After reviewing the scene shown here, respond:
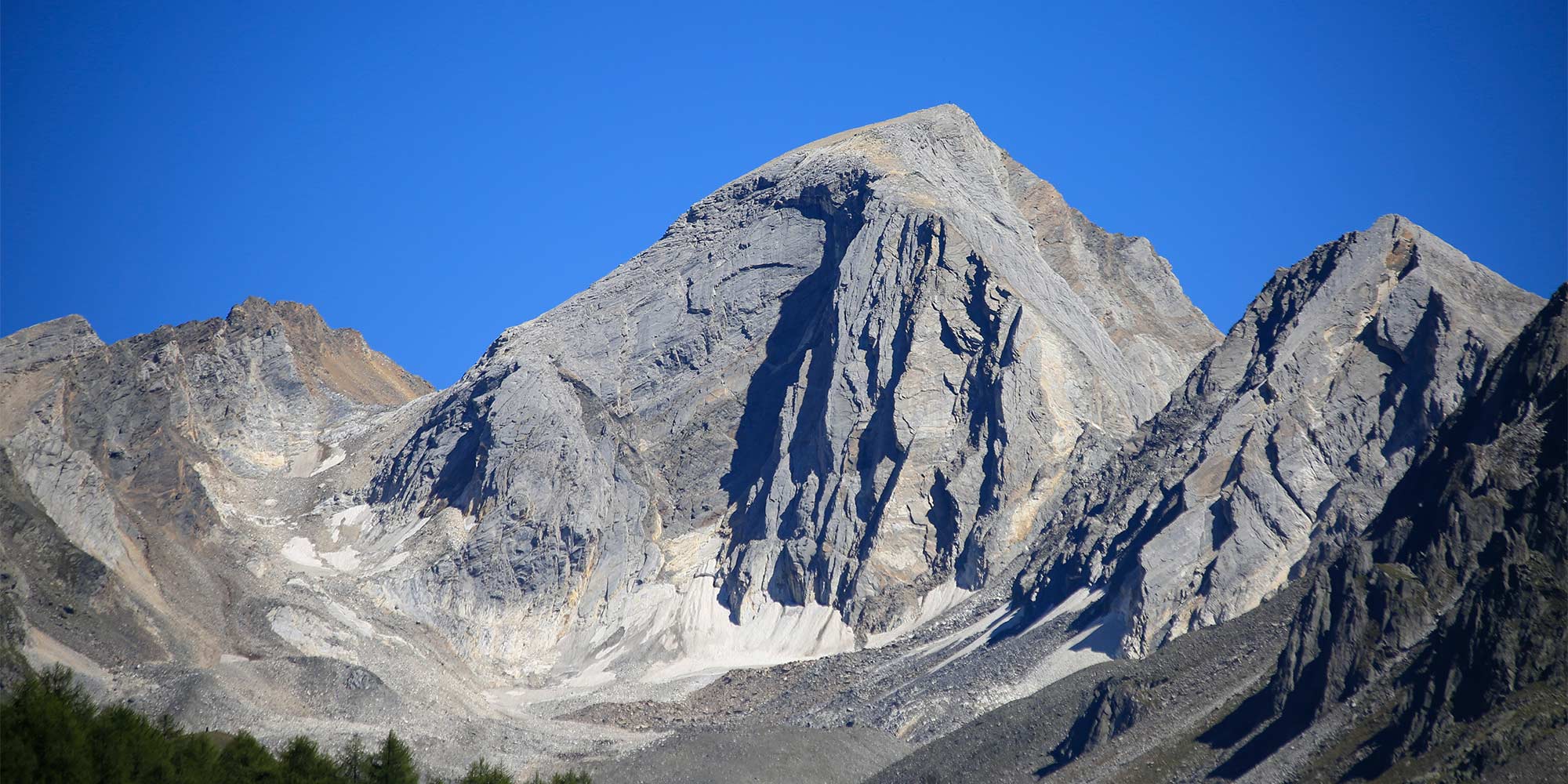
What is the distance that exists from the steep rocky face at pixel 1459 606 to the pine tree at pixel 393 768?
39.0 metres

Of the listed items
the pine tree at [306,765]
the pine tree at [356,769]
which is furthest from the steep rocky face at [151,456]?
the pine tree at [306,765]

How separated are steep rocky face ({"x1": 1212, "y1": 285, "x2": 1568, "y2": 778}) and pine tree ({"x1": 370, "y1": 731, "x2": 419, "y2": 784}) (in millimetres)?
39011

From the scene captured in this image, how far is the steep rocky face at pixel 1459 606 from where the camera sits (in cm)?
7869

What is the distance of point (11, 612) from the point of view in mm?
109312

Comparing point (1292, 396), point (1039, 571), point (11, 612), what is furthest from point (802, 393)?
point (11, 612)

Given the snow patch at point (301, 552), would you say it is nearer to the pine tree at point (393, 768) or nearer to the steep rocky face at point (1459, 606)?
the pine tree at point (393, 768)

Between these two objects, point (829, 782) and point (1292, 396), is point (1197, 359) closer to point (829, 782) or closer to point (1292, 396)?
point (1292, 396)

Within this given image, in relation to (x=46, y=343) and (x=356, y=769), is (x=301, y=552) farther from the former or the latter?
(x=356, y=769)

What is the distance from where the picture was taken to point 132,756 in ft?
206

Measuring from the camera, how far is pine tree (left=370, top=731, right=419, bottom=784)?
72062mm

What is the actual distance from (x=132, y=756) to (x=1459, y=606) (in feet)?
190

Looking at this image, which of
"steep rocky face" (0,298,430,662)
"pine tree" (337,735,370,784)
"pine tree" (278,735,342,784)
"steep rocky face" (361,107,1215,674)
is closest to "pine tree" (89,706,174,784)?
"pine tree" (278,735,342,784)

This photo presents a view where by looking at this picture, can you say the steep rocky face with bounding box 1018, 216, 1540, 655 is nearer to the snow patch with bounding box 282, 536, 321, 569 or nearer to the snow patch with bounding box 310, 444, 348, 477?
the snow patch with bounding box 282, 536, 321, 569

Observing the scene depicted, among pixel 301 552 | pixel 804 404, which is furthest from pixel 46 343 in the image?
pixel 804 404
